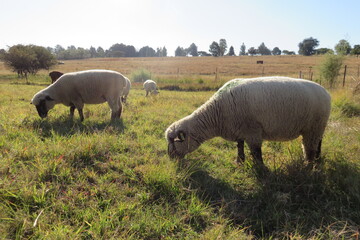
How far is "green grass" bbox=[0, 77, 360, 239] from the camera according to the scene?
8.11ft

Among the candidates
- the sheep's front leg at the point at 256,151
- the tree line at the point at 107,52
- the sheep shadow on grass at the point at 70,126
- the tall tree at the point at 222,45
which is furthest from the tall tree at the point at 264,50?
the sheep's front leg at the point at 256,151

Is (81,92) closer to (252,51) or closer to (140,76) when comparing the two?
(140,76)

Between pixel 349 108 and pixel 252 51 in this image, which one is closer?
pixel 349 108

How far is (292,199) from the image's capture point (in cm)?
325

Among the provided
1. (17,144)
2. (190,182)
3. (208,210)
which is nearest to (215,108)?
(190,182)

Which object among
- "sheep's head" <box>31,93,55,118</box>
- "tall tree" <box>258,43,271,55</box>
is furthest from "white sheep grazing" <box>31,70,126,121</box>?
"tall tree" <box>258,43,271,55</box>

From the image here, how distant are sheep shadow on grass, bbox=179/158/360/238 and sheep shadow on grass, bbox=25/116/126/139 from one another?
2.97 meters

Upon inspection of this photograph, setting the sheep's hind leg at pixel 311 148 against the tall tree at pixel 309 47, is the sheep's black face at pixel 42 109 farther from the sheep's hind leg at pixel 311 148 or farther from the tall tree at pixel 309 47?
the tall tree at pixel 309 47

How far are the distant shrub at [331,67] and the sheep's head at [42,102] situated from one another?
16100 mm

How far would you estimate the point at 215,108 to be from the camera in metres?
4.22

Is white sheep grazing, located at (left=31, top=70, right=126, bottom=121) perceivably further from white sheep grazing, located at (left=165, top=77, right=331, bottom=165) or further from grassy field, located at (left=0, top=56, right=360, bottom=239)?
white sheep grazing, located at (left=165, top=77, right=331, bottom=165)

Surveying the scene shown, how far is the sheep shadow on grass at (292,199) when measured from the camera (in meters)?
2.73

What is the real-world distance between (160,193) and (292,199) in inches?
79.5

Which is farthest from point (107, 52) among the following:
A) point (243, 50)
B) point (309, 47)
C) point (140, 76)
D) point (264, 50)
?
point (140, 76)
